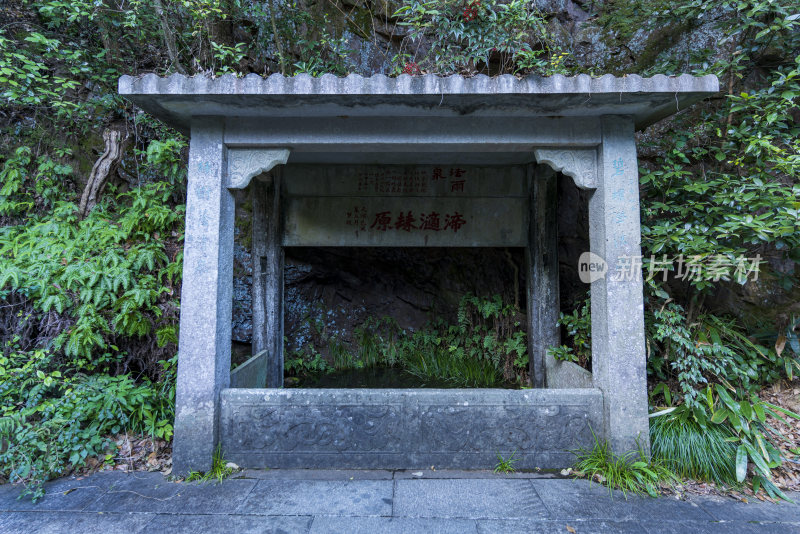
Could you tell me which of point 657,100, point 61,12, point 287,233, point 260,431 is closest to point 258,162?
point 287,233

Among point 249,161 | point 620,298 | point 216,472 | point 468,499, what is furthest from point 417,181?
point 216,472

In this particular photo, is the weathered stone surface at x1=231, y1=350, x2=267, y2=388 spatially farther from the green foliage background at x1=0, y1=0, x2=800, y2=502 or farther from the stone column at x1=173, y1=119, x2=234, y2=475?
the green foliage background at x1=0, y1=0, x2=800, y2=502

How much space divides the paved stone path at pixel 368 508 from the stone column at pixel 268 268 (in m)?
2.02

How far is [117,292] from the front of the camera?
3.78 metres

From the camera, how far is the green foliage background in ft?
10.4

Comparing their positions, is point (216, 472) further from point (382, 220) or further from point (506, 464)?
point (382, 220)

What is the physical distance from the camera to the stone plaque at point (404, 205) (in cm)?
490

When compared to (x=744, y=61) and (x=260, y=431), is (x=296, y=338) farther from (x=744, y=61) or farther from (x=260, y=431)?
(x=744, y=61)

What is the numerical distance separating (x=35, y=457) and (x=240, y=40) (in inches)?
231

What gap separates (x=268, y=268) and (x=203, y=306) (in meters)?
1.80

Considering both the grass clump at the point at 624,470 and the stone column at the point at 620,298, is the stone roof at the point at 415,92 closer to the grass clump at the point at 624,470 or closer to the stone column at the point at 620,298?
the stone column at the point at 620,298

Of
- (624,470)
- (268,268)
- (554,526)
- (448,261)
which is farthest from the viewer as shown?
(448,261)

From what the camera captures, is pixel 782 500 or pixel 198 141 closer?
pixel 782 500

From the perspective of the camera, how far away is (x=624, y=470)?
2930 mm
